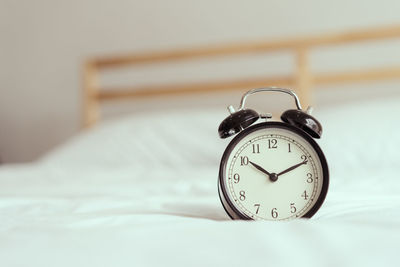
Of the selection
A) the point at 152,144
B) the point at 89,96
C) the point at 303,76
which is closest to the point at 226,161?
the point at 152,144

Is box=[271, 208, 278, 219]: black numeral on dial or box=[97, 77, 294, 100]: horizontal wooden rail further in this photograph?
box=[97, 77, 294, 100]: horizontal wooden rail

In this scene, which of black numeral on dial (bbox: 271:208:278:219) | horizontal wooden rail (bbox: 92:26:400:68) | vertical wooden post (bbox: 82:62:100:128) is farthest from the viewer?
vertical wooden post (bbox: 82:62:100:128)

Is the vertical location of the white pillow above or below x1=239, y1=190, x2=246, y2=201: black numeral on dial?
above

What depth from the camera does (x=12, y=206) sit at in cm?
79

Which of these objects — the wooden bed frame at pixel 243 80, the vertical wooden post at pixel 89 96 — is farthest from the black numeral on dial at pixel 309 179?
the vertical wooden post at pixel 89 96

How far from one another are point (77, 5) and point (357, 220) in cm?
243

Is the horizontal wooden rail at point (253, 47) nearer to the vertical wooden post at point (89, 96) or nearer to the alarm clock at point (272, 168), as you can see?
the vertical wooden post at point (89, 96)

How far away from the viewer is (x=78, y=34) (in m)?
2.69

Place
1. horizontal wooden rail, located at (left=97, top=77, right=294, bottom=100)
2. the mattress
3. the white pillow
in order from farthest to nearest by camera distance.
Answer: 1. horizontal wooden rail, located at (left=97, top=77, right=294, bottom=100)
2. the white pillow
3. the mattress

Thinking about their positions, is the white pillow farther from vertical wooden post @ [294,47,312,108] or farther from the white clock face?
the white clock face

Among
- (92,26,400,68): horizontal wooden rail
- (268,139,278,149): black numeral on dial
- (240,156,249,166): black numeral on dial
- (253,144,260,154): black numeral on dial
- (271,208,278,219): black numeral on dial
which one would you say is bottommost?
(271,208,278,219): black numeral on dial

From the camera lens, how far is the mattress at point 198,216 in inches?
16.8

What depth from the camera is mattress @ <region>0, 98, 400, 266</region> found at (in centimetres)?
43

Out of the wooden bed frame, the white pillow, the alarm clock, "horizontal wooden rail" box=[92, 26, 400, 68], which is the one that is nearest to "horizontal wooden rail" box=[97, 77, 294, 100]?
the wooden bed frame
